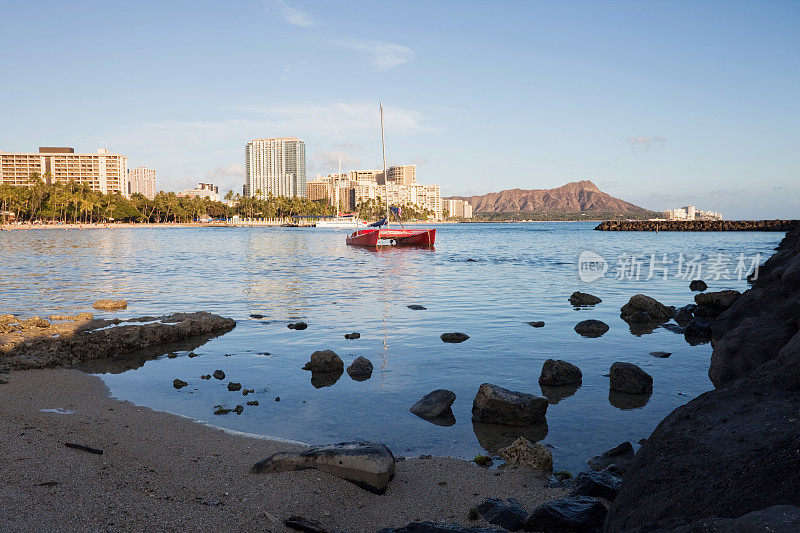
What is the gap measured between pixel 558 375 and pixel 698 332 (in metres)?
6.56

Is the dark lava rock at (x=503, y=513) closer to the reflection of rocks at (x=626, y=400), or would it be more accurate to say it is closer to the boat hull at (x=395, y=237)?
the reflection of rocks at (x=626, y=400)

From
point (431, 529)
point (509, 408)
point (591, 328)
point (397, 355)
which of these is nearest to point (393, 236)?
point (591, 328)

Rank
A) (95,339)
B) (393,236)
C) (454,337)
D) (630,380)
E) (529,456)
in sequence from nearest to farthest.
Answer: (529,456) < (630,380) < (95,339) < (454,337) < (393,236)

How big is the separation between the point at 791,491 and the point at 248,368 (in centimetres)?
1026

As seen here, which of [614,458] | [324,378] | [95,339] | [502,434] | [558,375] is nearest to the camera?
[614,458]

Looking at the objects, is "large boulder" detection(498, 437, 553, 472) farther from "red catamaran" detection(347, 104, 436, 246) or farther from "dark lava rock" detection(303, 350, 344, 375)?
"red catamaran" detection(347, 104, 436, 246)

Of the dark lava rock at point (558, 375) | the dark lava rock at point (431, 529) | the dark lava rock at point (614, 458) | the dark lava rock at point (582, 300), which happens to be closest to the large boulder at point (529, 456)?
the dark lava rock at point (614, 458)

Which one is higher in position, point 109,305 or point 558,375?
point 109,305

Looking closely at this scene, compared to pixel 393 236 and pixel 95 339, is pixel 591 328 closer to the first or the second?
pixel 95 339

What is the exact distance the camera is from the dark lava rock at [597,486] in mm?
5926

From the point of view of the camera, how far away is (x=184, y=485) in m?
5.98

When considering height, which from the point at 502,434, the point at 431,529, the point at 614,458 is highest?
the point at 431,529

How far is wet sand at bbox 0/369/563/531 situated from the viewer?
495 cm

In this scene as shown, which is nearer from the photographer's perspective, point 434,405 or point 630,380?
point 434,405
